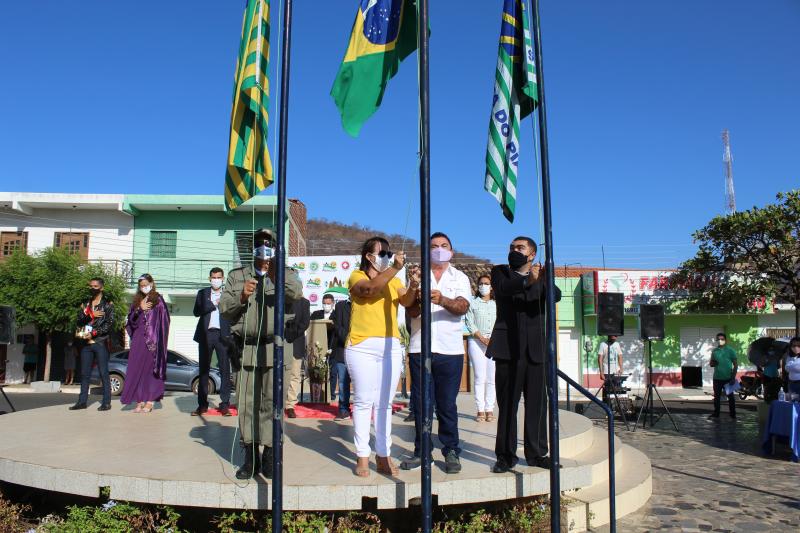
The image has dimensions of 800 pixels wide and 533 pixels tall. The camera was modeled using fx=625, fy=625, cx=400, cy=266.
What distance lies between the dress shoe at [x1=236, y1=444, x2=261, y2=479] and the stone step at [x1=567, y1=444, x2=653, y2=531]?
8.90 feet

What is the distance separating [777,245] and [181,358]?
20221mm

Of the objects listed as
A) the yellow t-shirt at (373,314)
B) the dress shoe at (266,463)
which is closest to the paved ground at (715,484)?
the yellow t-shirt at (373,314)

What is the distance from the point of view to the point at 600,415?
14164 mm

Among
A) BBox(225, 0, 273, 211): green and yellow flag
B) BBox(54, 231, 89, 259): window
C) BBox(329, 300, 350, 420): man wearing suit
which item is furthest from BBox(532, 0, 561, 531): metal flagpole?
BBox(54, 231, 89, 259): window

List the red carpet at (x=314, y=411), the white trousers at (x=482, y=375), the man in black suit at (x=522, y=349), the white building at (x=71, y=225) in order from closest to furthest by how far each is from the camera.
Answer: the man in black suit at (x=522, y=349) → the white trousers at (x=482, y=375) → the red carpet at (x=314, y=411) → the white building at (x=71, y=225)

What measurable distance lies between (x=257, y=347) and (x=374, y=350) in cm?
90

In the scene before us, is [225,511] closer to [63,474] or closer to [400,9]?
[63,474]

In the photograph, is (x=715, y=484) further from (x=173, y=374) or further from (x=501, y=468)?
(x=173, y=374)

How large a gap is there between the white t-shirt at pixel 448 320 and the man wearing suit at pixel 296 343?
4.67ft

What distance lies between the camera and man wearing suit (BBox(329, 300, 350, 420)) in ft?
26.7

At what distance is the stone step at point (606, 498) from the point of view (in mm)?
5543

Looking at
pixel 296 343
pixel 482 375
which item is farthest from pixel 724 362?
pixel 296 343

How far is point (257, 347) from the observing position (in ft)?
15.5

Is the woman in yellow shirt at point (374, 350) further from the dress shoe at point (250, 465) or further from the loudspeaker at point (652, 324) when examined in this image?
the loudspeaker at point (652, 324)
